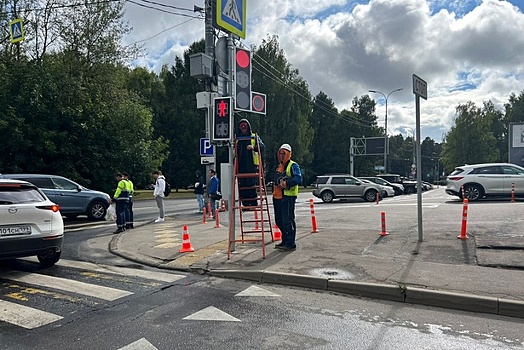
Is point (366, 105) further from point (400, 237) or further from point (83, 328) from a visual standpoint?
point (83, 328)

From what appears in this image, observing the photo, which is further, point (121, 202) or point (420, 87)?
point (121, 202)

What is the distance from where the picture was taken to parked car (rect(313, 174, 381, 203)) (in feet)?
78.1

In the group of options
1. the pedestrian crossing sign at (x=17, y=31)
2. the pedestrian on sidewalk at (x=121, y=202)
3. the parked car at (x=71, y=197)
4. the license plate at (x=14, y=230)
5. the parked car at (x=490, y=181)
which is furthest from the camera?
the parked car at (x=490, y=181)

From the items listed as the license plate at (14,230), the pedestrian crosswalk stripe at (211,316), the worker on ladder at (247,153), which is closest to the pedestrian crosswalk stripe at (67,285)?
→ the license plate at (14,230)

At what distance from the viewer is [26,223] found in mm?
6973

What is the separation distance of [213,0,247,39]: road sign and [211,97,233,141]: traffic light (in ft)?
4.91

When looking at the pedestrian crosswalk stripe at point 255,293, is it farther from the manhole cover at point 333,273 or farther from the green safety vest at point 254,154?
the green safety vest at point 254,154

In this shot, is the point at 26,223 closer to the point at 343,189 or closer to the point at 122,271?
the point at 122,271

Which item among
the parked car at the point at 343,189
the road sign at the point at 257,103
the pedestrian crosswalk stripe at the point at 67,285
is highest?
the road sign at the point at 257,103

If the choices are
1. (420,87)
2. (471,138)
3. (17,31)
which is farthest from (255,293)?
(471,138)

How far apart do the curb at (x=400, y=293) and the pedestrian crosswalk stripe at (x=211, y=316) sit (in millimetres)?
1515

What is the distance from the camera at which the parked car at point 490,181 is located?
17922mm

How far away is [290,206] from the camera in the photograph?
8234 millimetres

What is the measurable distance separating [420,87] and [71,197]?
11.6m
